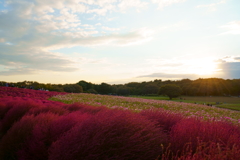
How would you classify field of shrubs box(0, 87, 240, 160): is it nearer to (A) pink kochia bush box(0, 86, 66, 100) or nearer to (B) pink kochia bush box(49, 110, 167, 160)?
(B) pink kochia bush box(49, 110, 167, 160)

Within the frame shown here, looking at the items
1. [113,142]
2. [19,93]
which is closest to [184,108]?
[113,142]

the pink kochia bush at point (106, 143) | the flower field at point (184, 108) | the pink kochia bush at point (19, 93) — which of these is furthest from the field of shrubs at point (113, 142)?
the pink kochia bush at point (19, 93)

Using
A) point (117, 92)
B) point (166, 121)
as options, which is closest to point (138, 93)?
point (117, 92)

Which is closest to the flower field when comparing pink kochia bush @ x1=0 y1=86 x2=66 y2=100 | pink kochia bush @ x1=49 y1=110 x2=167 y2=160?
pink kochia bush @ x1=0 y1=86 x2=66 y2=100

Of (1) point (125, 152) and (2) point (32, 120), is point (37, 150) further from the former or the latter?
(1) point (125, 152)

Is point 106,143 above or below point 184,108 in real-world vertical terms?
above

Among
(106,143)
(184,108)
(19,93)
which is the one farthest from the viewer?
(19,93)

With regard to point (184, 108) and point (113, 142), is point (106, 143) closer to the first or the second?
point (113, 142)

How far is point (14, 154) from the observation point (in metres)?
4.43

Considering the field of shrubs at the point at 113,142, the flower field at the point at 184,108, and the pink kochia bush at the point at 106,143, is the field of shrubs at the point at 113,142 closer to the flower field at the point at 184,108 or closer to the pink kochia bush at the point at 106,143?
the pink kochia bush at the point at 106,143

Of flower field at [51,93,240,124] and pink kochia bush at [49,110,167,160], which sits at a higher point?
pink kochia bush at [49,110,167,160]

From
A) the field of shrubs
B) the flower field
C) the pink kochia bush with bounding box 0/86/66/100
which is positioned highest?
the pink kochia bush with bounding box 0/86/66/100

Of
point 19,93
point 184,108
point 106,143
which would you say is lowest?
point 184,108

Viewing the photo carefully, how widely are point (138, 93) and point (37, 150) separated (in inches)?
2278
